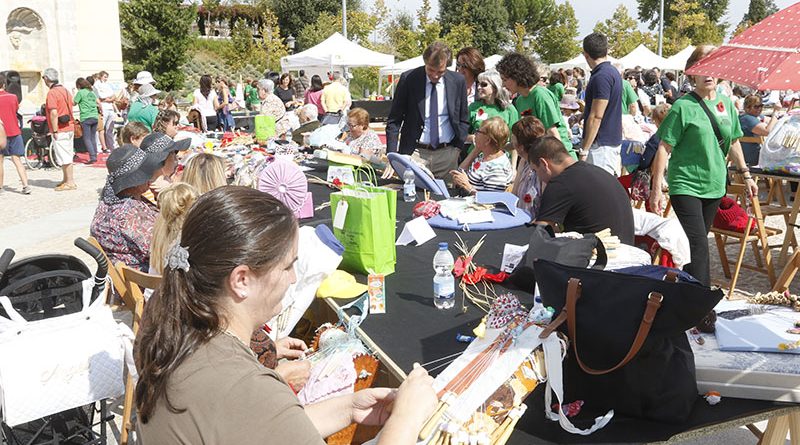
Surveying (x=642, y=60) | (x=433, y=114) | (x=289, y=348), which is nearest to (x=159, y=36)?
(x=642, y=60)

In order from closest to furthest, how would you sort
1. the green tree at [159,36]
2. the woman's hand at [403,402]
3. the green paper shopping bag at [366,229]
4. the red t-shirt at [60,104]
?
the woman's hand at [403,402] < the green paper shopping bag at [366,229] < the red t-shirt at [60,104] < the green tree at [159,36]

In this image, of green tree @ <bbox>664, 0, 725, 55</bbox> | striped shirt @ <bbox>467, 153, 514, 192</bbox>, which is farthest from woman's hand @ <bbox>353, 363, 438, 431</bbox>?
green tree @ <bbox>664, 0, 725, 55</bbox>

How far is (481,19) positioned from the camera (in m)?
49.4

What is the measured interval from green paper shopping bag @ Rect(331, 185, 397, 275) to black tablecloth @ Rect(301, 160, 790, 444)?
0.09 metres

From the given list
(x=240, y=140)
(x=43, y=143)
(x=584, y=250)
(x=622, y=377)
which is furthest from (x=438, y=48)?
(x=43, y=143)

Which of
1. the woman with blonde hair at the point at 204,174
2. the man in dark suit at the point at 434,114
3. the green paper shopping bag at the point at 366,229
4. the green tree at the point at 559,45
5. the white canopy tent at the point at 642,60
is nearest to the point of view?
the green paper shopping bag at the point at 366,229

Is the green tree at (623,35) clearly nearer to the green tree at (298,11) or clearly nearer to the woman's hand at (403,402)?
the green tree at (298,11)

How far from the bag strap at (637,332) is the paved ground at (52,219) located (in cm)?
361

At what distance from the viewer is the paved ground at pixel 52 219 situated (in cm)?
582

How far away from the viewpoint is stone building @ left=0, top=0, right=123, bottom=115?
2414 cm

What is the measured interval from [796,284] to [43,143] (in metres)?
12.0

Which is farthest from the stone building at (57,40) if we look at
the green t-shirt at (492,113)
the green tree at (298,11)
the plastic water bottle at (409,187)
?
the plastic water bottle at (409,187)

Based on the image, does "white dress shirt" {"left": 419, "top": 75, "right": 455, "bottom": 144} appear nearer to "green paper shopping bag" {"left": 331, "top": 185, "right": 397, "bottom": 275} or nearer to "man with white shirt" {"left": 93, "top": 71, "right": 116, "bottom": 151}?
"green paper shopping bag" {"left": 331, "top": 185, "right": 397, "bottom": 275}

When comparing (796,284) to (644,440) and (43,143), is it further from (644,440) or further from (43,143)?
(43,143)
